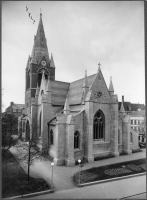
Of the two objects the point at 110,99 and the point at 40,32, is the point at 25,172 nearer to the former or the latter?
the point at 110,99

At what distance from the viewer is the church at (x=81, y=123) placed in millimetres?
16578

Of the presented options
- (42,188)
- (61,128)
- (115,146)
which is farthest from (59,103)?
(42,188)

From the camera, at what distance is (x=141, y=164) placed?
52.5 feet

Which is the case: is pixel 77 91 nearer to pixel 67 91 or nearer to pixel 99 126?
pixel 67 91

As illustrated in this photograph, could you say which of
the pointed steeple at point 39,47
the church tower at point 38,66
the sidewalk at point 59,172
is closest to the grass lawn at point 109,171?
the sidewalk at point 59,172

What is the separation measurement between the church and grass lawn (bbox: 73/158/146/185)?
2.72 meters

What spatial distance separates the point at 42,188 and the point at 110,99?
575 inches

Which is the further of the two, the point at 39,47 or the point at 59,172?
the point at 39,47

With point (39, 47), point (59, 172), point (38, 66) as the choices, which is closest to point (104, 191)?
point (59, 172)

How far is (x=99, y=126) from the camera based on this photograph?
19391 mm

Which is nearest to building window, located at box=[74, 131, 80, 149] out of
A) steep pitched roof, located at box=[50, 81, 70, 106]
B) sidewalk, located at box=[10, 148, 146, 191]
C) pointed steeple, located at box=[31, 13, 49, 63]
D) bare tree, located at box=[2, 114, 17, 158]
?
sidewalk, located at box=[10, 148, 146, 191]

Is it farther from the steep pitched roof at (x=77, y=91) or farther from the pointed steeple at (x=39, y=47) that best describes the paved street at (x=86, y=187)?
the pointed steeple at (x=39, y=47)

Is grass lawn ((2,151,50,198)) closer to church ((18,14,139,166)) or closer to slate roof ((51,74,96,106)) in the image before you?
church ((18,14,139,166))

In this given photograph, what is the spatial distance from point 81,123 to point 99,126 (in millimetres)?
3205
